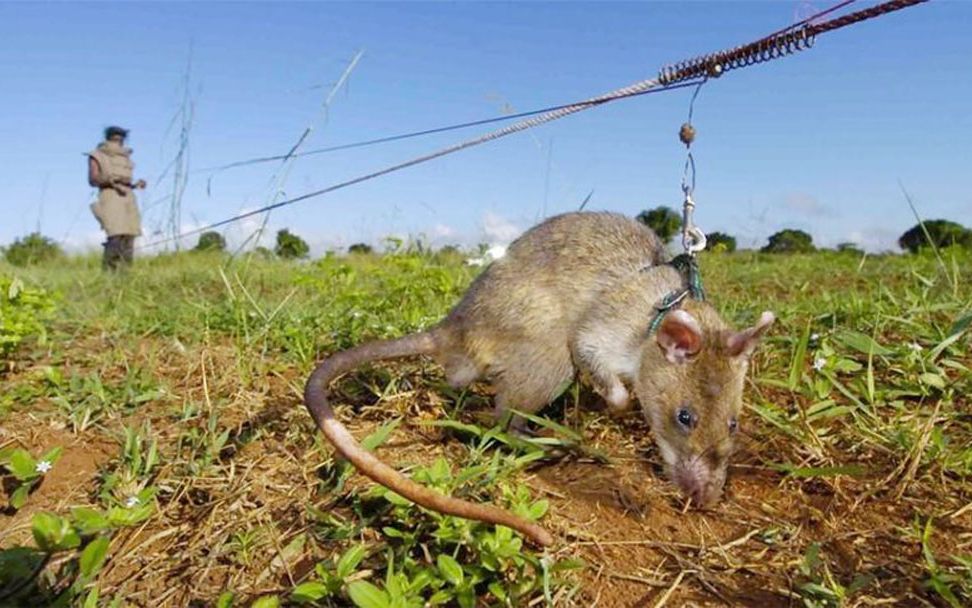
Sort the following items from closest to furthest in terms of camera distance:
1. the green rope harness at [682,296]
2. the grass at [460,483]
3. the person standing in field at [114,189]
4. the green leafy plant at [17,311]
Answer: the grass at [460,483], the green rope harness at [682,296], the green leafy plant at [17,311], the person standing in field at [114,189]

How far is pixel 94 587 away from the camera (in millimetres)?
2061

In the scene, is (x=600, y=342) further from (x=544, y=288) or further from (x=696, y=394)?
(x=696, y=394)

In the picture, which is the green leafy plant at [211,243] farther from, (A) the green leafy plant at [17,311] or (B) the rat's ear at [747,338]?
(B) the rat's ear at [747,338]

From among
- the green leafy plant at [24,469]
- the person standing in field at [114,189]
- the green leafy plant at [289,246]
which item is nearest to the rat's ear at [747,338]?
the green leafy plant at [24,469]

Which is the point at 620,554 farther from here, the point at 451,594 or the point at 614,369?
the point at 614,369

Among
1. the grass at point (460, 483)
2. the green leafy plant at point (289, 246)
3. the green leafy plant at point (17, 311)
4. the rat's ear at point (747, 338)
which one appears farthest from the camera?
the green leafy plant at point (289, 246)

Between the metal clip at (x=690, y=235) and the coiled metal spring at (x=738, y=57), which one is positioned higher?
the coiled metal spring at (x=738, y=57)

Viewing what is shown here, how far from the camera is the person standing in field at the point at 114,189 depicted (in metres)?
10.8

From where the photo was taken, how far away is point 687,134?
2.70 meters

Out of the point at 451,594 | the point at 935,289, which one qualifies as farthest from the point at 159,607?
the point at 935,289

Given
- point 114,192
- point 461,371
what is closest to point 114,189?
point 114,192

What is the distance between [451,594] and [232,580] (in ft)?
2.33

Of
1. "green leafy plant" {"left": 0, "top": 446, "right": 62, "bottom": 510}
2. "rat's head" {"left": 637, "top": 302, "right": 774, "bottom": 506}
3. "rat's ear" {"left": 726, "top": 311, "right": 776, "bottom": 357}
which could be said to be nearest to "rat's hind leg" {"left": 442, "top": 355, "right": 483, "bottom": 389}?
"rat's head" {"left": 637, "top": 302, "right": 774, "bottom": 506}

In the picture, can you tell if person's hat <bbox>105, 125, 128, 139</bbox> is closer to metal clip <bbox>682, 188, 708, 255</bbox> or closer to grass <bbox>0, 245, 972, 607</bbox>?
grass <bbox>0, 245, 972, 607</bbox>
